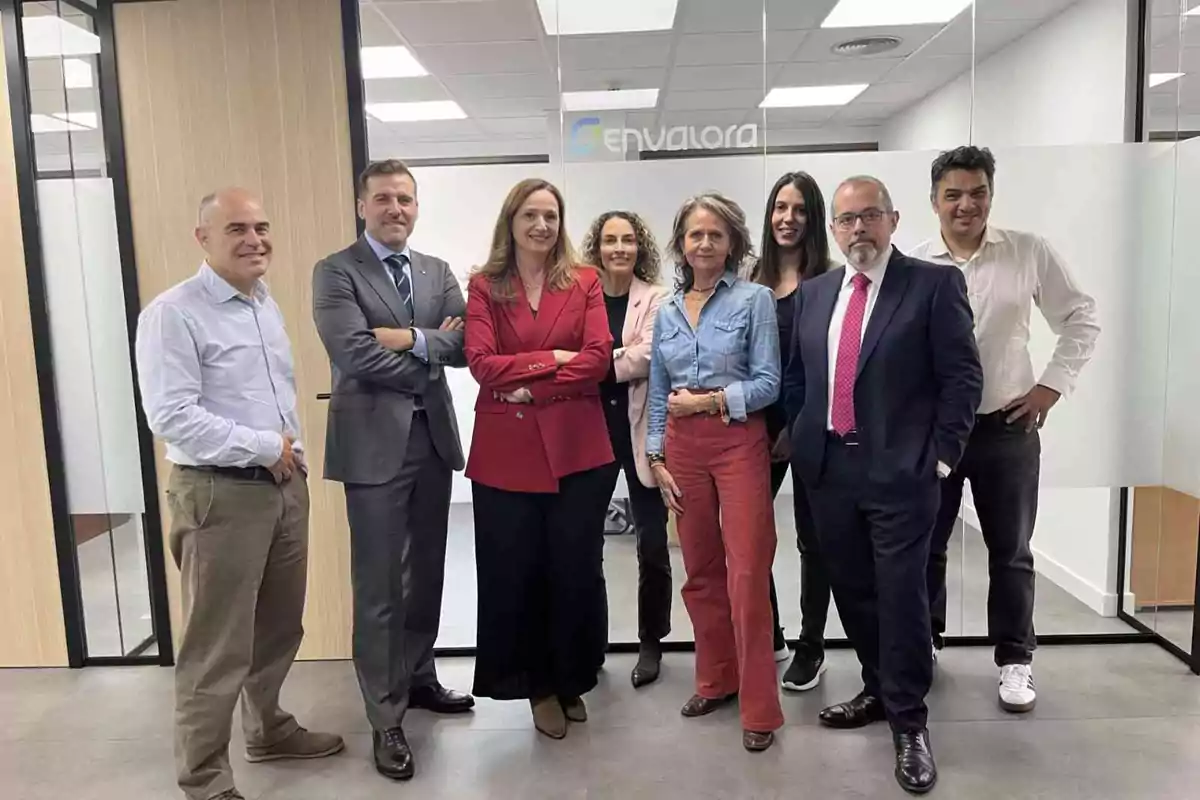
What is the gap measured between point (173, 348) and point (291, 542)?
68 centimetres

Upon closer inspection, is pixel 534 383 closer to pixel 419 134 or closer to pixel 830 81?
pixel 419 134

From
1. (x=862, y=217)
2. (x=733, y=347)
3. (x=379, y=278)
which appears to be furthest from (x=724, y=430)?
(x=379, y=278)

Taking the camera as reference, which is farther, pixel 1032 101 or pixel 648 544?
pixel 1032 101

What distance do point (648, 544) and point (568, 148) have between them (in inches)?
61.4

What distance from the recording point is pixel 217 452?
7.43 feet

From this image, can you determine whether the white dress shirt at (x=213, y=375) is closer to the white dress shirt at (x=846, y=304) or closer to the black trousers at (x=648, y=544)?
the black trousers at (x=648, y=544)

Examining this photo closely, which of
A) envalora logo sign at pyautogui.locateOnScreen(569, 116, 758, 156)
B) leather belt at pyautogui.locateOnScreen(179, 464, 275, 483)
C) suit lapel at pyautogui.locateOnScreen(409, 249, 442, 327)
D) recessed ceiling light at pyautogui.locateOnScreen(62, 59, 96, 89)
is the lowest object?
leather belt at pyautogui.locateOnScreen(179, 464, 275, 483)

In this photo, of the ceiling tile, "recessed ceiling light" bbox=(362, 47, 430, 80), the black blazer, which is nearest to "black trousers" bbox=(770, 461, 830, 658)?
the black blazer

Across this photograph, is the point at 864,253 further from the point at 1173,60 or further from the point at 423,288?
the point at 1173,60

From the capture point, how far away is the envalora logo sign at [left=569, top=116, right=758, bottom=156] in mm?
3246

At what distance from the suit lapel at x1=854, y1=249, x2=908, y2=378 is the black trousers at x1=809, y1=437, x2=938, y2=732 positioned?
306 mm

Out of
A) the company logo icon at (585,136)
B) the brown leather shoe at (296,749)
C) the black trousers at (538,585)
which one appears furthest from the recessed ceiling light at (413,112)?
the brown leather shoe at (296,749)

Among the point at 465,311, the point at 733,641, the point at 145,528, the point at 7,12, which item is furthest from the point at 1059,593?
the point at 7,12

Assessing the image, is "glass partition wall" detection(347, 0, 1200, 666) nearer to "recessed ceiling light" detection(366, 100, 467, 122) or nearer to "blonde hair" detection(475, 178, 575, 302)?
"recessed ceiling light" detection(366, 100, 467, 122)
